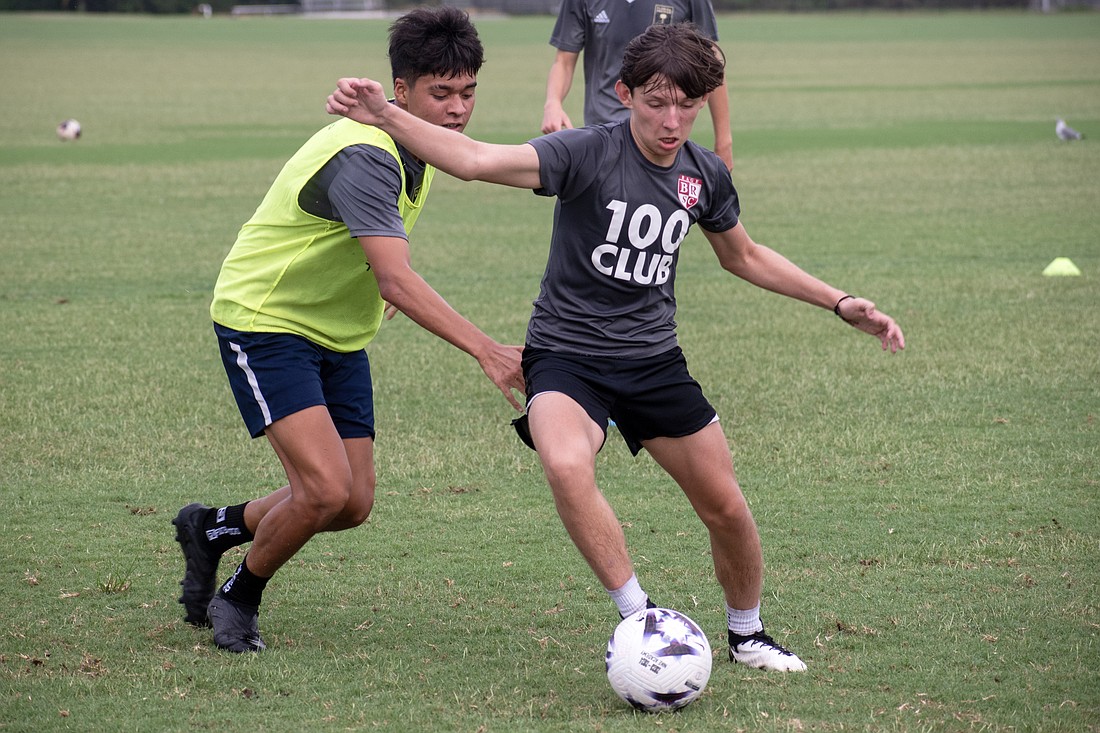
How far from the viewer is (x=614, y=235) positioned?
448 cm

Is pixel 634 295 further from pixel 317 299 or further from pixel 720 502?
pixel 317 299

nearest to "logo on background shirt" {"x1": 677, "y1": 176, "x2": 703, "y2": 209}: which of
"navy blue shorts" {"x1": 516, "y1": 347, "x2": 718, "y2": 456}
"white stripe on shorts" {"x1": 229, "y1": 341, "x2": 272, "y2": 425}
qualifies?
"navy blue shorts" {"x1": 516, "y1": 347, "x2": 718, "y2": 456}

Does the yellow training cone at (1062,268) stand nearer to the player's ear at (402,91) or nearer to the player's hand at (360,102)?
the player's ear at (402,91)

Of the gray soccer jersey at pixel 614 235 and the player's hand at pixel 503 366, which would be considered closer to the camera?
the player's hand at pixel 503 366

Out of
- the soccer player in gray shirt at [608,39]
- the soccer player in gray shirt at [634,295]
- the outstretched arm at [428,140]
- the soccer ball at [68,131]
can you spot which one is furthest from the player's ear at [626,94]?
the soccer ball at [68,131]

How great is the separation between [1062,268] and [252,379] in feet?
30.3

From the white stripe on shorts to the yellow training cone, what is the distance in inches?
358

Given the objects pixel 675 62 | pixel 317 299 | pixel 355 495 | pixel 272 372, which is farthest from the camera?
pixel 355 495

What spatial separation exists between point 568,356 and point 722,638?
47.8 inches

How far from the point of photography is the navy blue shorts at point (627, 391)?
4430mm

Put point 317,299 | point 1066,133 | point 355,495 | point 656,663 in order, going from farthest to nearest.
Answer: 1. point 1066,133
2. point 355,495
3. point 317,299
4. point 656,663

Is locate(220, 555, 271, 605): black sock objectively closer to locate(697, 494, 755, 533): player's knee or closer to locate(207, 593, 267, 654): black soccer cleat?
locate(207, 593, 267, 654): black soccer cleat

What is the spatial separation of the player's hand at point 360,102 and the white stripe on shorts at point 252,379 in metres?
1.02

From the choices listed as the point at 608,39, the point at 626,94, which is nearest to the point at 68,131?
the point at 608,39
